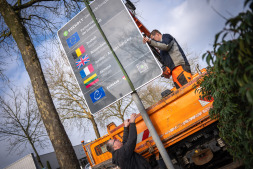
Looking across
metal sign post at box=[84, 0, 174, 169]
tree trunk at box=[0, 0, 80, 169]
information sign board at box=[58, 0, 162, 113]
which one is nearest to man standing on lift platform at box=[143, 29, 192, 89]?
information sign board at box=[58, 0, 162, 113]

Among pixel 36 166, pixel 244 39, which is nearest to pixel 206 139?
pixel 244 39

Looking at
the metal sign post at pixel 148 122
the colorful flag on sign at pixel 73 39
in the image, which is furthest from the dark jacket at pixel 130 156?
the colorful flag on sign at pixel 73 39

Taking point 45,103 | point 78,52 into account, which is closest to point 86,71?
point 78,52

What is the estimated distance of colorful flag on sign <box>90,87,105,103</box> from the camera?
2.71 metres

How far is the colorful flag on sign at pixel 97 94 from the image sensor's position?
8.89ft

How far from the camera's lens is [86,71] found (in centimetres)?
292

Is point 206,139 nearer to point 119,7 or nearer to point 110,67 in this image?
point 110,67

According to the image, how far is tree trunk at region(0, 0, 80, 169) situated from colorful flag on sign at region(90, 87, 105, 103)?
1.21 metres

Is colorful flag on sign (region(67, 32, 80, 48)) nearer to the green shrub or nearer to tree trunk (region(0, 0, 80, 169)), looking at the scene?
tree trunk (region(0, 0, 80, 169))

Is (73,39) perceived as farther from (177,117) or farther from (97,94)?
(177,117)

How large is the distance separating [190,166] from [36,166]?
21.8 meters

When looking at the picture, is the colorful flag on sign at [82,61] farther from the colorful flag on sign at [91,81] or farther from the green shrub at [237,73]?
the green shrub at [237,73]

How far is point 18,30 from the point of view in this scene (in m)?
4.15

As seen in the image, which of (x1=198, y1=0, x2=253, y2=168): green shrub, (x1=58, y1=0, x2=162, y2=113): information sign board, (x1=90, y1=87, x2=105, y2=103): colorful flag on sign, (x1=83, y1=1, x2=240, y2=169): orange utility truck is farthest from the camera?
(x1=83, y1=1, x2=240, y2=169): orange utility truck
